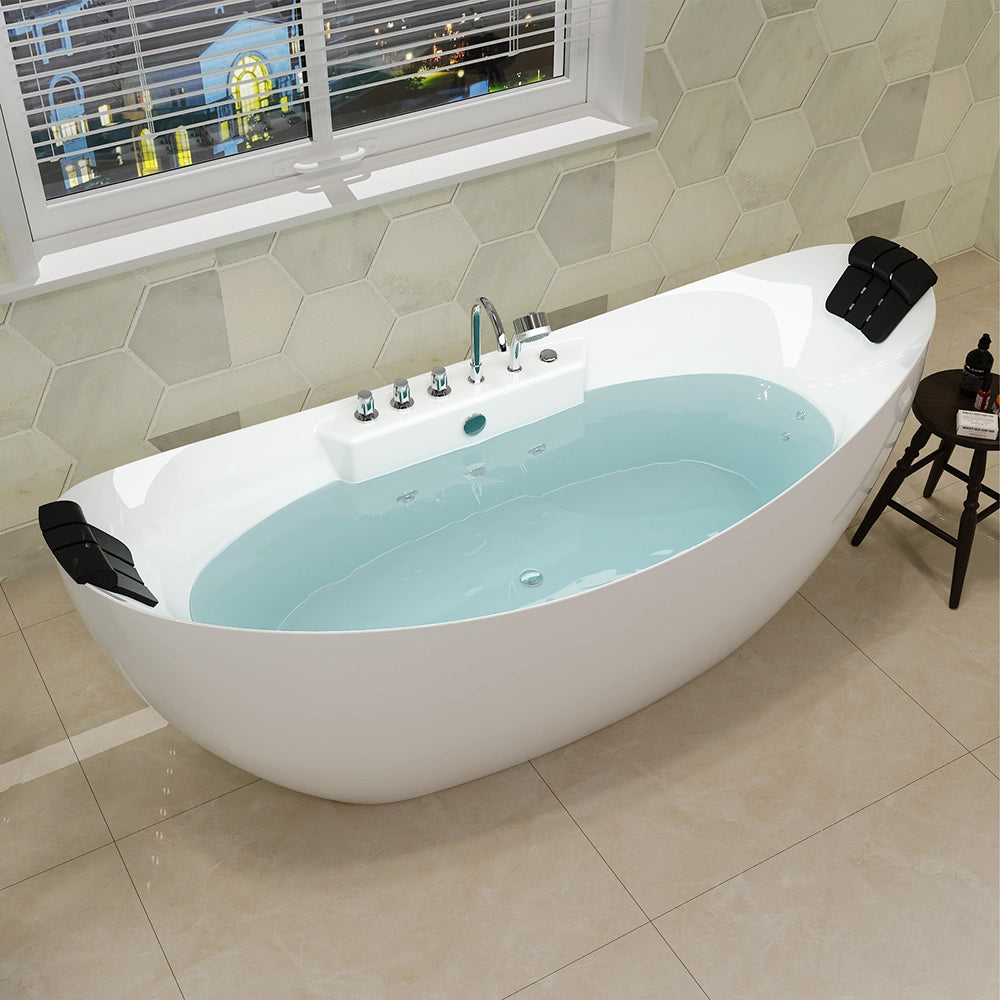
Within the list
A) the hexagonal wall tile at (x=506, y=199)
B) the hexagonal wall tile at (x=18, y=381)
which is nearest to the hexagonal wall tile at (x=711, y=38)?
the hexagonal wall tile at (x=506, y=199)

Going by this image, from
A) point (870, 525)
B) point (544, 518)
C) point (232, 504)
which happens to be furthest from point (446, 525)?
point (870, 525)

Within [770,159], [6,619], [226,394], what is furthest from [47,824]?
[770,159]

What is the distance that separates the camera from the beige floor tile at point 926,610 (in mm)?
2797

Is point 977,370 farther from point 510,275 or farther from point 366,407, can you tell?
point 366,407

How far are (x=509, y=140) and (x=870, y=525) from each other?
54.9 inches

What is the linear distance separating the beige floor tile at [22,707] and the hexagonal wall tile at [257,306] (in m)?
0.91

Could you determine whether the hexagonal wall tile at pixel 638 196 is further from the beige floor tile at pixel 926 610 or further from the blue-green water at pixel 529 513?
the beige floor tile at pixel 926 610

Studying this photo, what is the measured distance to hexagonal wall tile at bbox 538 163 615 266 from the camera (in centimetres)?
323

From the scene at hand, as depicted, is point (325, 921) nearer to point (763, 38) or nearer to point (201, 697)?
point (201, 697)

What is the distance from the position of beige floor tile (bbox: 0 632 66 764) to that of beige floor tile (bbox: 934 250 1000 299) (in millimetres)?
3078

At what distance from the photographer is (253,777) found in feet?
8.71

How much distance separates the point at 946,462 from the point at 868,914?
47.4 inches

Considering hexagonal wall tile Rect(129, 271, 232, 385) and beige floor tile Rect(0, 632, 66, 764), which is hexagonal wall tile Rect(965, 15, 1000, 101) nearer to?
hexagonal wall tile Rect(129, 271, 232, 385)

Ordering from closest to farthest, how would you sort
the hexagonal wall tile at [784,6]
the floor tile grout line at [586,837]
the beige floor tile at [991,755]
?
1. the floor tile grout line at [586,837]
2. the beige floor tile at [991,755]
3. the hexagonal wall tile at [784,6]
